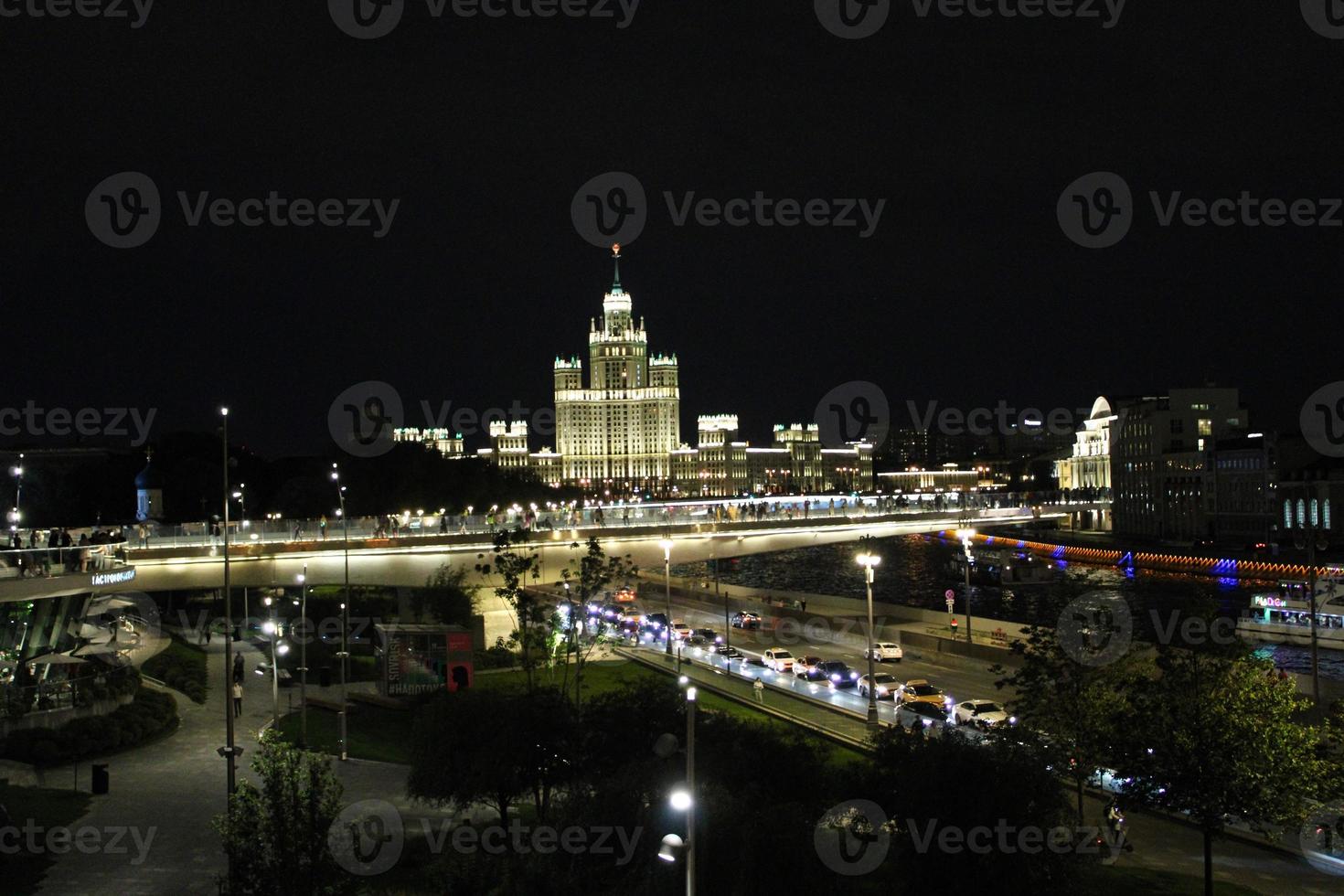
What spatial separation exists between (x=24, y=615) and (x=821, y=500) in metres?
53.8

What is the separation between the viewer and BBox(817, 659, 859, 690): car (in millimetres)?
33625

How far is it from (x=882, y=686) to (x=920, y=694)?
7.26 ft

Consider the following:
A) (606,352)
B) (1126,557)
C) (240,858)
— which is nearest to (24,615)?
(240,858)

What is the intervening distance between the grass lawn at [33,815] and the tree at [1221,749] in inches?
586

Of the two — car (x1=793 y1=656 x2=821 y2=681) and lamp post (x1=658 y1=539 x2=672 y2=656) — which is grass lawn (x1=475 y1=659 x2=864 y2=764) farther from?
car (x1=793 y1=656 x2=821 y2=681)

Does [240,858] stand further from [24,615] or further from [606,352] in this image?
[606,352]

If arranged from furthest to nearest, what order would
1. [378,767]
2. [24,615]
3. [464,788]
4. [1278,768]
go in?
[24,615], [378,767], [464,788], [1278,768]

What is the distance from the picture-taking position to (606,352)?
198 m

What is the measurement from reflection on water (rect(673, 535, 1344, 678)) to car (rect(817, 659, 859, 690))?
49.1ft

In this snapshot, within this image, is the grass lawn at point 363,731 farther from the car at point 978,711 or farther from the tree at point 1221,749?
the tree at point 1221,749

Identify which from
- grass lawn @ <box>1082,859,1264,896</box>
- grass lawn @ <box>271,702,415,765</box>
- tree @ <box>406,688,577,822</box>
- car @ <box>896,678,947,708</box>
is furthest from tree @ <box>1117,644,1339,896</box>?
grass lawn @ <box>271,702,415,765</box>

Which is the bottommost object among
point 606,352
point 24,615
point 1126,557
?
point 1126,557

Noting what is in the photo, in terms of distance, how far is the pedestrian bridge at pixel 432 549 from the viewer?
33.9 meters

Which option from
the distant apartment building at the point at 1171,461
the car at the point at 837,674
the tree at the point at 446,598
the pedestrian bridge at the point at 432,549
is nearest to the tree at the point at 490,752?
the pedestrian bridge at the point at 432,549
